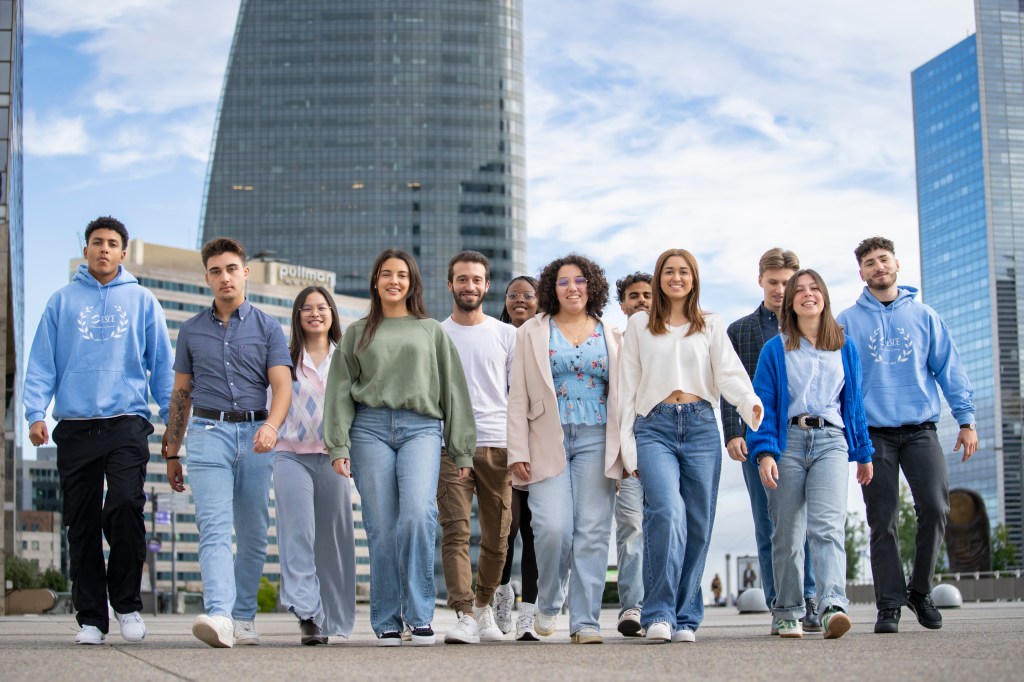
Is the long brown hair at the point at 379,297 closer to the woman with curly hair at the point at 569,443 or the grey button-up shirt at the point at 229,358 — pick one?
the grey button-up shirt at the point at 229,358

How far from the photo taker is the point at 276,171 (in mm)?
162500

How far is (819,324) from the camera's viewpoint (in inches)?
344

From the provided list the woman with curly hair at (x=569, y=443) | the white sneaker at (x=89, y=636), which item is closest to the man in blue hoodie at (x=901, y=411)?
the woman with curly hair at (x=569, y=443)

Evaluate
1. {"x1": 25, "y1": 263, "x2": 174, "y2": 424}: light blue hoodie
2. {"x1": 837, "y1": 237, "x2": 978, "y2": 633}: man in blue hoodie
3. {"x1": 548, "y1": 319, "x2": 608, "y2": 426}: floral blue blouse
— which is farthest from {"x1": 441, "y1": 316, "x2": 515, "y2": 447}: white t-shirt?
{"x1": 837, "y1": 237, "x2": 978, "y2": 633}: man in blue hoodie

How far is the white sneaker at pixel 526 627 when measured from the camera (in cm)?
868

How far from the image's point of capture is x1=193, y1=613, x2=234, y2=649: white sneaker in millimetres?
7473

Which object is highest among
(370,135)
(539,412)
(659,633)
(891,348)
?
(370,135)

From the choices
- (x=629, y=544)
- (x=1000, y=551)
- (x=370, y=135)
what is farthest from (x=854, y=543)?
(x=370, y=135)

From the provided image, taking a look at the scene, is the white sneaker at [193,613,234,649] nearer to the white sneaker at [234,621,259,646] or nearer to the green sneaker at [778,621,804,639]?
the white sneaker at [234,621,259,646]

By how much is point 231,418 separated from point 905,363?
15.3 ft

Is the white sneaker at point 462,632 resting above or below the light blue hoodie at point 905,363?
below

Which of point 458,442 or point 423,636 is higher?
point 458,442

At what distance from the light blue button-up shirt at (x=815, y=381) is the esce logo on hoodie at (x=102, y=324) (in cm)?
426

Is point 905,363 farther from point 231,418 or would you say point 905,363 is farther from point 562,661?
point 231,418
